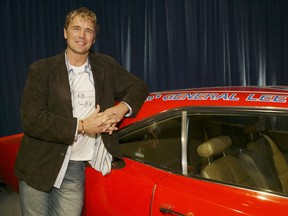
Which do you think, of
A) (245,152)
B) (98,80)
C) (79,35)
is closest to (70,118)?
(98,80)

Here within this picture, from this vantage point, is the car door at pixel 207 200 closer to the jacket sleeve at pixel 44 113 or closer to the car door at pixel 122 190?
the car door at pixel 122 190

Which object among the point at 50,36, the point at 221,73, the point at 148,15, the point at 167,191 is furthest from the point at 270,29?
the point at 167,191

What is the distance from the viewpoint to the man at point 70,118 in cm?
151

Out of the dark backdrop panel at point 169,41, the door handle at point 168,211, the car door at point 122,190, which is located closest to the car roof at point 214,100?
the car door at point 122,190

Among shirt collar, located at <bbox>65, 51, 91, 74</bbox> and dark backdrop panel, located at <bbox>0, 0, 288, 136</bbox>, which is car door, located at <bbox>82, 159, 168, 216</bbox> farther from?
dark backdrop panel, located at <bbox>0, 0, 288, 136</bbox>

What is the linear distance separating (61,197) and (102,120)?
1.87 feet

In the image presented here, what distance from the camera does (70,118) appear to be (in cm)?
150

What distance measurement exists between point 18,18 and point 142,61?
5.81 ft

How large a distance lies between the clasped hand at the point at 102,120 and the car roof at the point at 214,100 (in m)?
0.17

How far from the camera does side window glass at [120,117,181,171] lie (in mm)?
1597

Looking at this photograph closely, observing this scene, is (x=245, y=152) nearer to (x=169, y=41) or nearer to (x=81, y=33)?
(x=81, y=33)

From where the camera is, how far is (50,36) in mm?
4258

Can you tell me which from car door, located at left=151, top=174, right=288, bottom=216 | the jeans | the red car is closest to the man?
the jeans

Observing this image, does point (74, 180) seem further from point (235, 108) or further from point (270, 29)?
point (270, 29)
